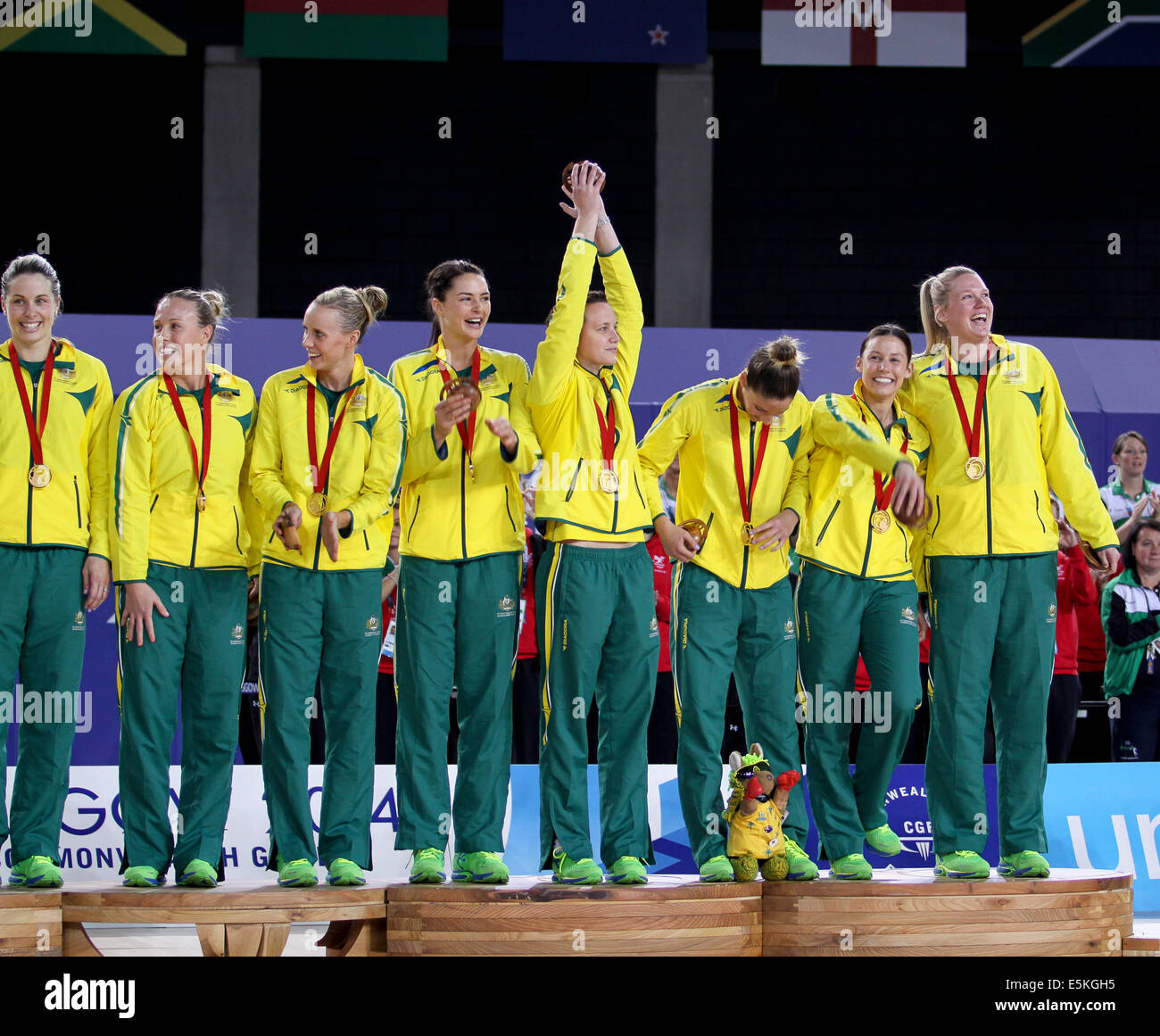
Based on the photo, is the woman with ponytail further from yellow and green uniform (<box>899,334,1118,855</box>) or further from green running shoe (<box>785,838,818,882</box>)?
yellow and green uniform (<box>899,334,1118,855</box>)

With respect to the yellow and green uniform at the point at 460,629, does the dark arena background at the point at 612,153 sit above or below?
above

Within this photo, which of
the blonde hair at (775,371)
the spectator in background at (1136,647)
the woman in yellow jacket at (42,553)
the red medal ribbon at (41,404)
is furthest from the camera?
the spectator in background at (1136,647)

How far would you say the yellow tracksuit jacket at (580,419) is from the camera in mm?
4801

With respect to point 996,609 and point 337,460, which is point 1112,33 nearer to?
point 996,609

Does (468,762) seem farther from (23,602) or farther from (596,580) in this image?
(23,602)

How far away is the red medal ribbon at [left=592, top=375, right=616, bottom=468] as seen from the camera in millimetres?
4957

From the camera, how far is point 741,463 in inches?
200

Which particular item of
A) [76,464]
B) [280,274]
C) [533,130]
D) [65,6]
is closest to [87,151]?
[65,6]

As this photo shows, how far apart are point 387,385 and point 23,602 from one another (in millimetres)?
1425

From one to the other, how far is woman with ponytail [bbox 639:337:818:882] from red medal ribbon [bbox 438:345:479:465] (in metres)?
0.65

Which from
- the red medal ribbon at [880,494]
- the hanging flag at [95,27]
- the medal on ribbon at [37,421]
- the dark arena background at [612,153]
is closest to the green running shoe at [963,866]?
the red medal ribbon at [880,494]

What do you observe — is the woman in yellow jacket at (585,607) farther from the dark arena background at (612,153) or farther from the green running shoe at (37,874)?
the dark arena background at (612,153)

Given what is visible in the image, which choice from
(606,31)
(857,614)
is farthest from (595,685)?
(606,31)

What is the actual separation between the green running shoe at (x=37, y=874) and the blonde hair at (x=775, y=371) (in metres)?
2.89
